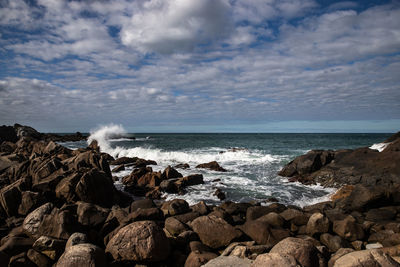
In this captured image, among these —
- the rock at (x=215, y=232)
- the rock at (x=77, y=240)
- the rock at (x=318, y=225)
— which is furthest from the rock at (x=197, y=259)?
the rock at (x=318, y=225)

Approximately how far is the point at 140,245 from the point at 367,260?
4.15m

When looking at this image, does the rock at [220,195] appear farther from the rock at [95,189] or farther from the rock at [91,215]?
the rock at [91,215]

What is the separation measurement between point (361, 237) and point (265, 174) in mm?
11483

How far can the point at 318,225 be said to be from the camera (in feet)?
24.3

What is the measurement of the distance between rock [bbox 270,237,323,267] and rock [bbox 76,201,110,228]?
4.94m

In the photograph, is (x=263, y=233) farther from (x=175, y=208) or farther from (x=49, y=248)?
(x=49, y=248)

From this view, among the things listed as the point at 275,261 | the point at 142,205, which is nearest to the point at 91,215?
the point at 142,205

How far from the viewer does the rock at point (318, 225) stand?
7375 mm

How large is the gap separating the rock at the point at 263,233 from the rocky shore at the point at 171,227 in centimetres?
3

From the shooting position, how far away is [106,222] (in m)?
6.86

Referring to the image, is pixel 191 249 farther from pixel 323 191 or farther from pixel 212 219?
pixel 323 191

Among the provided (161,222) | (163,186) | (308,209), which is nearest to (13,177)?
(163,186)

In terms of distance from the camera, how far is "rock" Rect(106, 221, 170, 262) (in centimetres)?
507

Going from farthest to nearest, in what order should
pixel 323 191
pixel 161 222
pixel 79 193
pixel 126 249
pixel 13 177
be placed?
pixel 323 191, pixel 13 177, pixel 79 193, pixel 161 222, pixel 126 249
